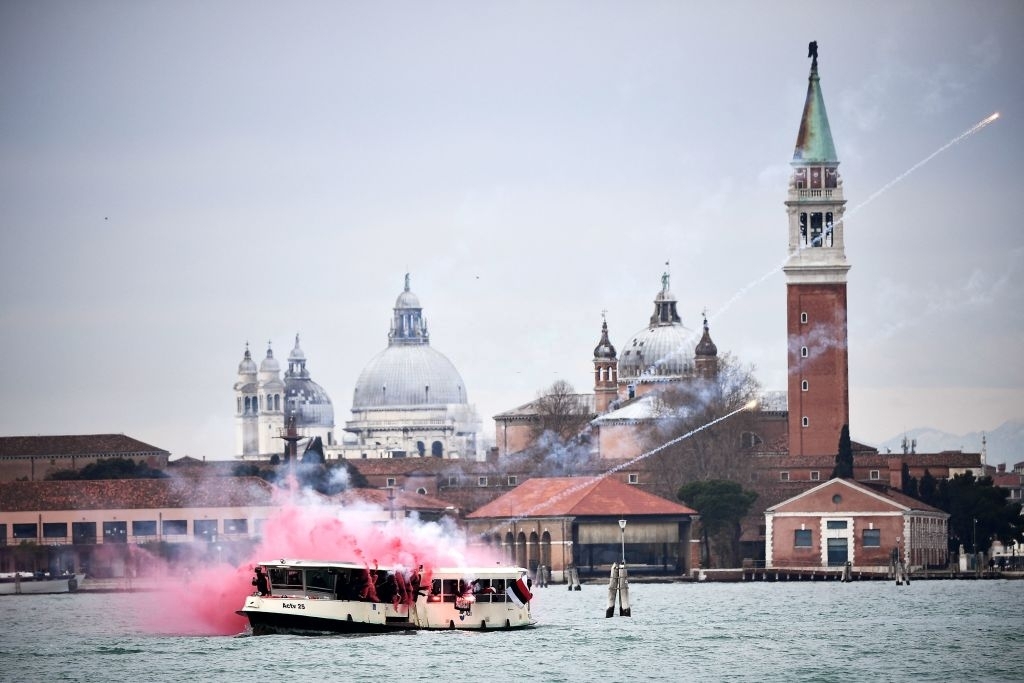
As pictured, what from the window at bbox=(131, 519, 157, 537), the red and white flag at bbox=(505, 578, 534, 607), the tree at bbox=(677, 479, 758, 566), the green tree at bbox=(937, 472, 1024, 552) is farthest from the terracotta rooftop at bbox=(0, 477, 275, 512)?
the red and white flag at bbox=(505, 578, 534, 607)

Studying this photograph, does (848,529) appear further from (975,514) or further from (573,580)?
(573,580)

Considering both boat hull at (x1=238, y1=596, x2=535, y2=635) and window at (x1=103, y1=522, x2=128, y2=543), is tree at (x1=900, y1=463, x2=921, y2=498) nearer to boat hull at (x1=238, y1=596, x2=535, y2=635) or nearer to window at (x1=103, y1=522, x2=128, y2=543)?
window at (x1=103, y1=522, x2=128, y2=543)

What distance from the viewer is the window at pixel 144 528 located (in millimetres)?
148625

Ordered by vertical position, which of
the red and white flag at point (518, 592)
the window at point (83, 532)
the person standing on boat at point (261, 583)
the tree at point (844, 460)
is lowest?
the red and white flag at point (518, 592)

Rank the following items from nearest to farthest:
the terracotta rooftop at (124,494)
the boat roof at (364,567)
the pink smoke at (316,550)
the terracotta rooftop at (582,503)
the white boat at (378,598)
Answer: the boat roof at (364,567), the white boat at (378,598), the pink smoke at (316,550), the terracotta rooftop at (582,503), the terracotta rooftop at (124,494)

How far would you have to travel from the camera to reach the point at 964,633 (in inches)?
3519

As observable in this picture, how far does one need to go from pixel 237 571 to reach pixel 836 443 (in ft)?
280

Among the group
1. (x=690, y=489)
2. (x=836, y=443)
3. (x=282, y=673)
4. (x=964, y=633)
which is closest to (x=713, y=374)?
(x=836, y=443)

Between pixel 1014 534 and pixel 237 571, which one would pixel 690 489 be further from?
pixel 237 571

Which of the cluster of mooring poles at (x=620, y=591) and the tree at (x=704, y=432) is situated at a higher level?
the tree at (x=704, y=432)

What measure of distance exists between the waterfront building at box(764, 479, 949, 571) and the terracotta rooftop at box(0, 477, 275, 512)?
29.0 meters

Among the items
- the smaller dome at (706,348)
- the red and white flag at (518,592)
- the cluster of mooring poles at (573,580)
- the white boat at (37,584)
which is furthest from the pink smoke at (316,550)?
the smaller dome at (706,348)

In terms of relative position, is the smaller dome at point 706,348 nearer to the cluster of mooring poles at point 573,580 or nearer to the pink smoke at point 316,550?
the cluster of mooring poles at point 573,580

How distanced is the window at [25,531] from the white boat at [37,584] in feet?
29.1
